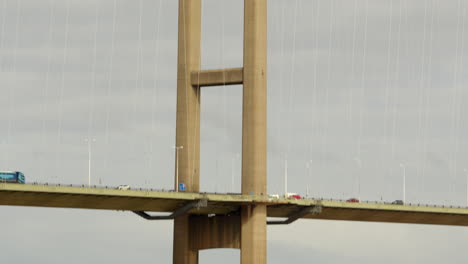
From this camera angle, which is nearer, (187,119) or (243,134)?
(243,134)

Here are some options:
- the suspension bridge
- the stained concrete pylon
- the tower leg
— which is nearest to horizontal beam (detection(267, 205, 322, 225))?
the suspension bridge

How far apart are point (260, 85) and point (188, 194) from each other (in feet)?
37.8

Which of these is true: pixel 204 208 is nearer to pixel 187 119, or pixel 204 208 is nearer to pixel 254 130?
pixel 254 130

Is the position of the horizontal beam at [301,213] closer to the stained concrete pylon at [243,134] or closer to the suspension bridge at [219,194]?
the suspension bridge at [219,194]

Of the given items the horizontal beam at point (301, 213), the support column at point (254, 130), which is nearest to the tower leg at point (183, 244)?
the support column at point (254, 130)

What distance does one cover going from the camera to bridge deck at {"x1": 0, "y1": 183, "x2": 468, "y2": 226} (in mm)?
132375

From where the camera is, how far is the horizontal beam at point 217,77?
148 m

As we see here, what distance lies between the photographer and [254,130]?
145 m

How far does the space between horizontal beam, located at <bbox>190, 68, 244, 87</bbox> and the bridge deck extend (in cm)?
1054

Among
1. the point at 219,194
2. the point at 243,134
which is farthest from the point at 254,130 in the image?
the point at 219,194

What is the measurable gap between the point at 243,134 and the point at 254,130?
149 centimetres

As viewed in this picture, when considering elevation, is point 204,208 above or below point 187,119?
below

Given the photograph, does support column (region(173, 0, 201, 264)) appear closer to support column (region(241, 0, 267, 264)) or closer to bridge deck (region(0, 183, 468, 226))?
bridge deck (region(0, 183, 468, 226))

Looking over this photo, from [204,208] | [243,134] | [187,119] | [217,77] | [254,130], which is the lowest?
[204,208]
